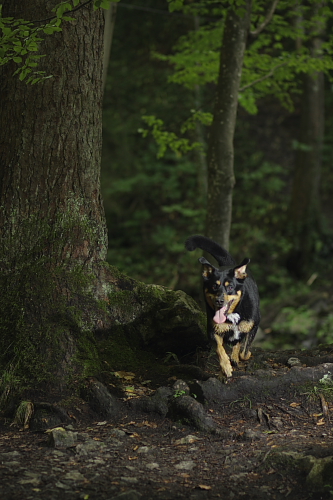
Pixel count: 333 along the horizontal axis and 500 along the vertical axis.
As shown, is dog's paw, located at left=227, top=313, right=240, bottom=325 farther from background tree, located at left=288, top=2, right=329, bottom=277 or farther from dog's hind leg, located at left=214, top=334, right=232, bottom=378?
background tree, located at left=288, top=2, right=329, bottom=277

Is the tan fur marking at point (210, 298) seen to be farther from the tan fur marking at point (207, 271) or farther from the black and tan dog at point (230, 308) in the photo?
the tan fur marking at point (207, 271)

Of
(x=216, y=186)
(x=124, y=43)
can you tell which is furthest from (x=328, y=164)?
(x=216, y=186)

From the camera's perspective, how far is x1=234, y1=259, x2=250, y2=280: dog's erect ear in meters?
4.48

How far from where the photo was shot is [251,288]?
16.2ft

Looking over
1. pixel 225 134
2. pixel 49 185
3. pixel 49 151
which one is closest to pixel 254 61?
pixel 225 134

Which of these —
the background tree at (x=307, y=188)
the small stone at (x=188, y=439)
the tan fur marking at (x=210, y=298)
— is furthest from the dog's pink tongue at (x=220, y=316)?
the background tree at (x=307, y=188)

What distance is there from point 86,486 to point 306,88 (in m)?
13.0

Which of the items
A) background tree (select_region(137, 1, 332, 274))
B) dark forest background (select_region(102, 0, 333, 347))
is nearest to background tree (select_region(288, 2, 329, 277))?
dark forest background (select_region(102, 0, 333, 347))

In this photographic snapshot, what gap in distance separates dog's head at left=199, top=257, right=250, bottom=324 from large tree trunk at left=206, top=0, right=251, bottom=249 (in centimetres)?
285

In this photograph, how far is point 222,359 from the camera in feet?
15.1

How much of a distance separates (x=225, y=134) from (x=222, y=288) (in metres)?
3.61

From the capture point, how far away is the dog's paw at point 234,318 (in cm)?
452

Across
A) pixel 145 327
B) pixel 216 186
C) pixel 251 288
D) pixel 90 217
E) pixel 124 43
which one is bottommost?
pixel 145 327

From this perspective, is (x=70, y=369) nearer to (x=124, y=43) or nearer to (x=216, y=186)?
(x=216, y=186)
